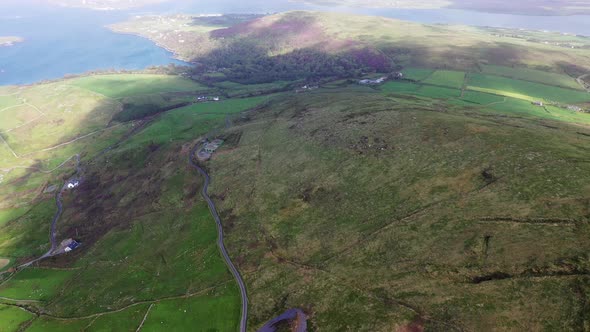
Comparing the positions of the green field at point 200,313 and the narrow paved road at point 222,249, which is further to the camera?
the narrow paved road at point 222,249

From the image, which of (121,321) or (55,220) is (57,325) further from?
(55,220)

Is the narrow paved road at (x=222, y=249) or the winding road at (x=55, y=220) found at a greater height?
the narrow paved road at (x=222, y=249)

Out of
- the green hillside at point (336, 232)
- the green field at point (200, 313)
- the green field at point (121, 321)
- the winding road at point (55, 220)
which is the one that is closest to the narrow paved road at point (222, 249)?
the green hillside at point (336, 232)

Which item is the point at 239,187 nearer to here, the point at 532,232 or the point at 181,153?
the point at 181,153

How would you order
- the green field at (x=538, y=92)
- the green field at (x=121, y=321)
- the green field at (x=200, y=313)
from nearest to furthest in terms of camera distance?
the green field at (x=200, y=313) < the green field at (x=121, y=321) < the green field at (x=538, y=92)

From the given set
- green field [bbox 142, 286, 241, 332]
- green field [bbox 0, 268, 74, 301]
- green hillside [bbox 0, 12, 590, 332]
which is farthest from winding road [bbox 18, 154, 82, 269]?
green field [bbox 142, 286, 241, 332]

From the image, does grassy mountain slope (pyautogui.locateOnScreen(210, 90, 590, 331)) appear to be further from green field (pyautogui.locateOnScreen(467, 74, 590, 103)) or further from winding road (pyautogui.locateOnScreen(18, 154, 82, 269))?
green field (pyautogui.locateOnScreen(467, 74, 590, 103))

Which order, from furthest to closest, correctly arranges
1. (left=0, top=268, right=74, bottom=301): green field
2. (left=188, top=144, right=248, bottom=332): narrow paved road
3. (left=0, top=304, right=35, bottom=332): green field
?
(left=0, top=268, right=74, bottom=301): green field < (left=0, top=304, right=35, bottom=332): green field < (left=188, top=144, right=248, bottom=332): narrow paved road

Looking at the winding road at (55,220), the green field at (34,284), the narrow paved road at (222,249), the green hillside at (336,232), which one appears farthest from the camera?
the winding road at (55,220)

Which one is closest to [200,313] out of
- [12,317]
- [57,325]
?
[57,325]

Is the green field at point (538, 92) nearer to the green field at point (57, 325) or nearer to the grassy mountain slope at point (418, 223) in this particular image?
the grassy mountain slope at point (418, 223)

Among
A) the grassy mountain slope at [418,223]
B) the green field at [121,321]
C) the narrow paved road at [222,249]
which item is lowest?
the green field at [121,321]
